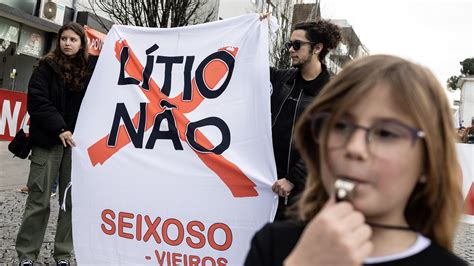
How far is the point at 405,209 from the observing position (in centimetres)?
121

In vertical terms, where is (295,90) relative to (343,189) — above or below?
above

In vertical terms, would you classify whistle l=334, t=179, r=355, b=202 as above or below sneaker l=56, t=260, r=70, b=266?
above

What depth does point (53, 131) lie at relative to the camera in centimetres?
400

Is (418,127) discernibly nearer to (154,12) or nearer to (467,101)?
(154,12)

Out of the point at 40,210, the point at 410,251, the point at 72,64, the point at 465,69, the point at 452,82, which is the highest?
the point at 465,69

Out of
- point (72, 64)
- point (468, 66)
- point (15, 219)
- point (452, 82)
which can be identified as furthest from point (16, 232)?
point (468, 66)

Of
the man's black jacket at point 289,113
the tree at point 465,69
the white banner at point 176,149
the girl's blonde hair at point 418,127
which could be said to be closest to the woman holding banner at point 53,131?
the white banner at point 176,149

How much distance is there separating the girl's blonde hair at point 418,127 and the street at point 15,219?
1.51 m

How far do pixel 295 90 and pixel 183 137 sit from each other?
788 millimetres

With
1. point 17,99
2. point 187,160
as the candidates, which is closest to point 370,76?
point 187,160

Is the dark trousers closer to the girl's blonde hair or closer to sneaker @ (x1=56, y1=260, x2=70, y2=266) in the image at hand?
sneaker @ (x1=56, y1=260, x2=70, y2=266)

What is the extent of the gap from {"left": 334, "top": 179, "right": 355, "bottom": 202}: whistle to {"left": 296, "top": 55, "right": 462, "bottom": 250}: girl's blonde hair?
0.14m

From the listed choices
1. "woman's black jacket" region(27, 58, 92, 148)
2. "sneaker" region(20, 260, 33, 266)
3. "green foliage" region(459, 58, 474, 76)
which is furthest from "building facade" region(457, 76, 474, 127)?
"sneaker" region(20, 260, 33, 266)

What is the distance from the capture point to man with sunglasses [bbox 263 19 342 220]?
325 centimetres
